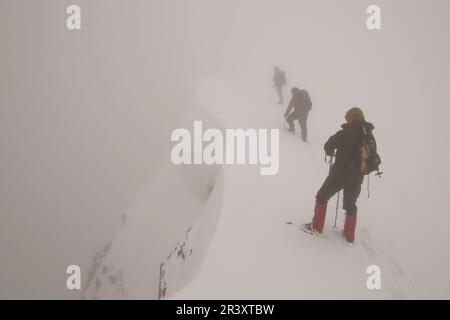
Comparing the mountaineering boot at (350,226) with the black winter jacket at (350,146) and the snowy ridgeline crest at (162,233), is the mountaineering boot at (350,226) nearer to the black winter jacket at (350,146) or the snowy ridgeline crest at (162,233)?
the black winter jacket at (350,146)

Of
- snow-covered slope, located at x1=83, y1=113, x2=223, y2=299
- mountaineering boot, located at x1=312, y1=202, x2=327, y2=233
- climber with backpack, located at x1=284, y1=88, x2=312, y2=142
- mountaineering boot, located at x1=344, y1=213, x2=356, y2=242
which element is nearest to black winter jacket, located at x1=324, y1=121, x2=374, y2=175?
mountaineering boot, located at x1=312, y1=202, x2=327, y2=233

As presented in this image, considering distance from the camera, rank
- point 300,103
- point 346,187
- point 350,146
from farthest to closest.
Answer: point 300,103 < point 346,187 < point 350,146

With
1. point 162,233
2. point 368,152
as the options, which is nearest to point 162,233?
point 162,233

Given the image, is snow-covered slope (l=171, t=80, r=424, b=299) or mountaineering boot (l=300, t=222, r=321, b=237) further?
mountaineering boot (l=300, t=222, r=321, b=237)

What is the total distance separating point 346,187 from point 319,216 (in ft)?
2.77

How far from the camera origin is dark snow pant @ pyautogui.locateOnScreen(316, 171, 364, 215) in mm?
6398

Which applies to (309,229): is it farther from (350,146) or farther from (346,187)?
(350,146)

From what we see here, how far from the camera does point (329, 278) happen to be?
19.1ft

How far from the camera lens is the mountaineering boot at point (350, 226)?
664 centimetres

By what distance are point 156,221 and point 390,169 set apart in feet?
75.7

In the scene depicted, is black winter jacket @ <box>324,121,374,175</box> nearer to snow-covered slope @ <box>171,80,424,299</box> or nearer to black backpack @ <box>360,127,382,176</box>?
black backpack @ <box>360,127,382,176</box>

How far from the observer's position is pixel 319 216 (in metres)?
6.71

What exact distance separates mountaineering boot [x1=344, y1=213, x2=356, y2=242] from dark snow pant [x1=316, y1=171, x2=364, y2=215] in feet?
0.40
